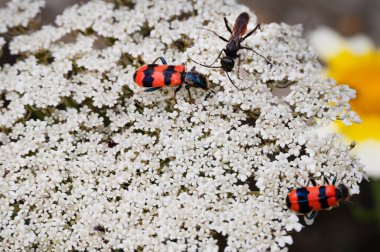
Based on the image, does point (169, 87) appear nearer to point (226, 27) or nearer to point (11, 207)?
point (226, 27)

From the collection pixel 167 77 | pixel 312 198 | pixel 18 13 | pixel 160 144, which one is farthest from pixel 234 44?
pixel 18 13

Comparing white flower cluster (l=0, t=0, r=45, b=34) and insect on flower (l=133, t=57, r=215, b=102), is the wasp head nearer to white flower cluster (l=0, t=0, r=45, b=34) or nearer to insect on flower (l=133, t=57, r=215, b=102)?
insect on flower (l=133, t=57, r=215, b=102)

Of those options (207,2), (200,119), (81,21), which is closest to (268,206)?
(200,119)

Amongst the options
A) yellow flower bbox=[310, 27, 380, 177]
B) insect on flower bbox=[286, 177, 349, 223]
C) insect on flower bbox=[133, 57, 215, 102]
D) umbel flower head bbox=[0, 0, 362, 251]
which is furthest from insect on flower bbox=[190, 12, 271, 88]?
yellow flower bbox=[310, 27, 380, 177]

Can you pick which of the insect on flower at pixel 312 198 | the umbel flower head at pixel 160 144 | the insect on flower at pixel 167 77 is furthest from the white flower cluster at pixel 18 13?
the insect on flower at pixel 312 198

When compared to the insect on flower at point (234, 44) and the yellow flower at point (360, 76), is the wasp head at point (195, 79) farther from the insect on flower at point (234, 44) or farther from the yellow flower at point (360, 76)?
Answer: the yellow flower at point (360, 76)
